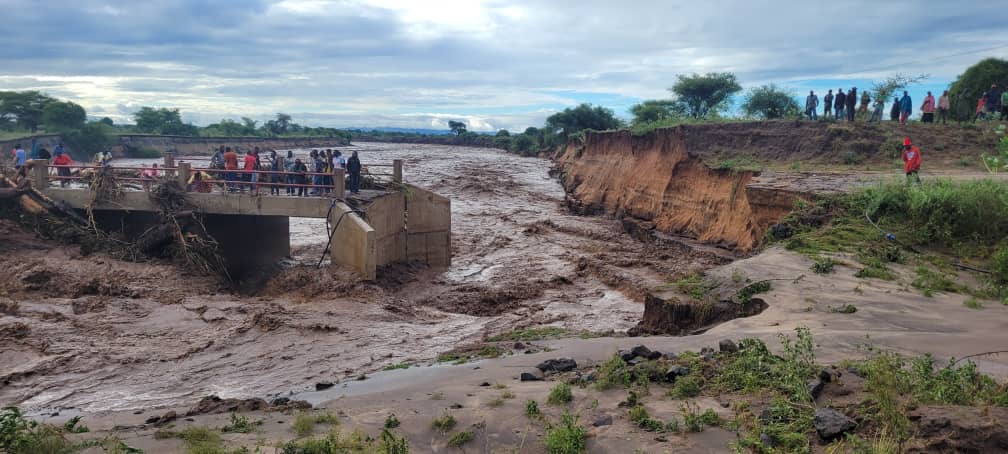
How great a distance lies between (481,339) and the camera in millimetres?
11484

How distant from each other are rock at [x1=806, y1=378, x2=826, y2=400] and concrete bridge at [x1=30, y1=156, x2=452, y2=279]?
1067cm

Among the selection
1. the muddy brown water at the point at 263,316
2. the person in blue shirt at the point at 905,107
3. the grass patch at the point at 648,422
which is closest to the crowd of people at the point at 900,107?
the person in blue shirt at the point at 905,107

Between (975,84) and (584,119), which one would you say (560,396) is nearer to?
(975,84)

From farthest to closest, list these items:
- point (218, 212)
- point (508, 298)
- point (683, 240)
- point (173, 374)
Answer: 1. point (683, 240)
2. point (218, 212)
3. point (508, 298)
4. point (173, 374)

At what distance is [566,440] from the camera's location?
575 centimetres

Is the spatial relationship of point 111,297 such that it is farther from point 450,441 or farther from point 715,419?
point 715,419

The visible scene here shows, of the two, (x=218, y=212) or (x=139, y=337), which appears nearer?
(x=139, y=337)

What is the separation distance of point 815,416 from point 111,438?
652cm

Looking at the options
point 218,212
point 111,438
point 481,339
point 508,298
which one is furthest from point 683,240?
point 111,438

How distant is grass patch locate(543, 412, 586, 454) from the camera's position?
570cm

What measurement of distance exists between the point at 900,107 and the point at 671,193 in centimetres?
844

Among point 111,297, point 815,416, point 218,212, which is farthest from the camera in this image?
point 218,212

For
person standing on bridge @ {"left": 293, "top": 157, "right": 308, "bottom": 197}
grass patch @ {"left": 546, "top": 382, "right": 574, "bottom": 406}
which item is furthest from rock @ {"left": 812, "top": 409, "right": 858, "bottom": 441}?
person standing on bridge @ {"left": 293, "top": 157, "right": 308, "bottom": 197}

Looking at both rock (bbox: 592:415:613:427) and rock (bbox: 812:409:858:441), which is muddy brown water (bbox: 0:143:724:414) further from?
rock (bbox: 812:409:858:441)
